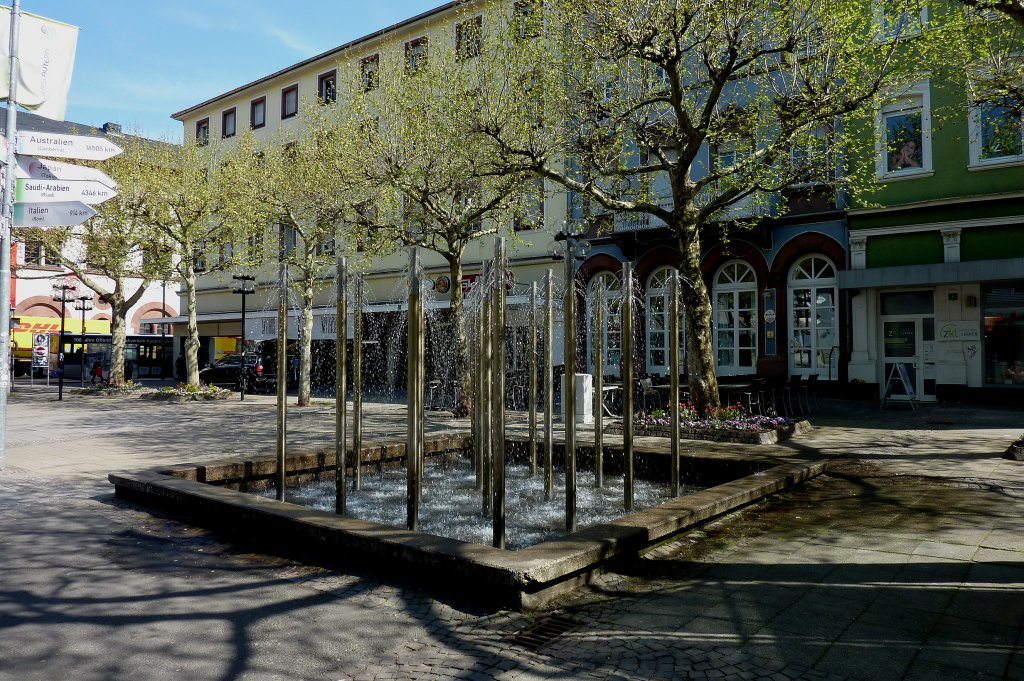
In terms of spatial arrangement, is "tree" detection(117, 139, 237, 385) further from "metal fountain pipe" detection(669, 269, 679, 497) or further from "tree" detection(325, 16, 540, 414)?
"metal fountain pipe" detection(669, 269, 679, 497)

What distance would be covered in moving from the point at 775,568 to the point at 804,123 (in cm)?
996

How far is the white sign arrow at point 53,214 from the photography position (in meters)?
9.45

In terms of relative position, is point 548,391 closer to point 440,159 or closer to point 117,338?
point 440,159

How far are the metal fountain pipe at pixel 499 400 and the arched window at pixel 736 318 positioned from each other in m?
18.2

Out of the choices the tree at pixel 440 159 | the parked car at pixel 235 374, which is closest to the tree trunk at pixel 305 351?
the tree at pixel 440 159

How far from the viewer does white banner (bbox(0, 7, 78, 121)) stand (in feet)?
31.7

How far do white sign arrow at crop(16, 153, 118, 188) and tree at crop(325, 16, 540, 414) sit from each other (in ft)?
22.0

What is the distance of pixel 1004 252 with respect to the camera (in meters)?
19.0

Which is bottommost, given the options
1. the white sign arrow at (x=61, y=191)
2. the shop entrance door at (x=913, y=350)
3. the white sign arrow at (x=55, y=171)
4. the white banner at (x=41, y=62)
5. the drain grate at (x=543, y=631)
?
the drain grate at (x=543, y=631)

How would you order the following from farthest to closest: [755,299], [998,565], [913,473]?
[755,299] < [913,473] < [998,565]

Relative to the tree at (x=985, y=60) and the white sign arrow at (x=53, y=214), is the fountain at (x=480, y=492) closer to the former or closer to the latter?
the white sign arrow at (x=53, y=214)

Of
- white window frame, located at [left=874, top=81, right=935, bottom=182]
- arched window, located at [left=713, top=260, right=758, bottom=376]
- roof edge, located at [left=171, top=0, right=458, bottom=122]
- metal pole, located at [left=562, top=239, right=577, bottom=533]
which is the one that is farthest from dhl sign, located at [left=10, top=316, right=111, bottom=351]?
metal pole, located at [left=562, top=239, right=577, bottom=533]

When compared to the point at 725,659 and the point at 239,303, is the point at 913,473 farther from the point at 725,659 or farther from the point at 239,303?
the point at 239,303

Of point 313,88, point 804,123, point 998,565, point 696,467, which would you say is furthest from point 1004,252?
point 313,88
